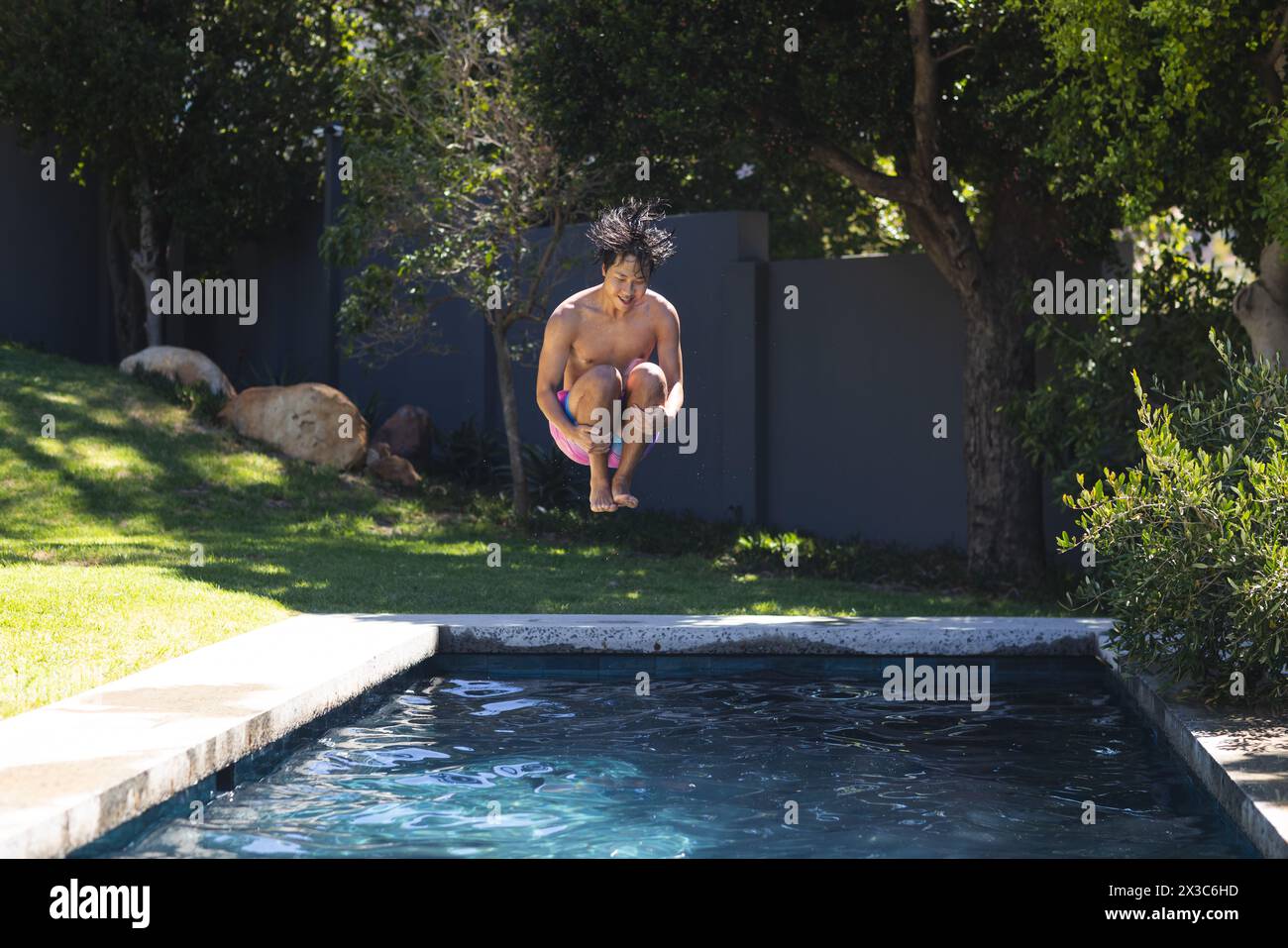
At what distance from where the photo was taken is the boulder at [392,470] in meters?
15.6

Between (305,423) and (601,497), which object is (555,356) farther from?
(305,423)

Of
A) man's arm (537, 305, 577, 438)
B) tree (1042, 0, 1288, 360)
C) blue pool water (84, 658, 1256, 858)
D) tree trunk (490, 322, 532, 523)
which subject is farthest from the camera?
tree trunk (490, 322, 532, 523)

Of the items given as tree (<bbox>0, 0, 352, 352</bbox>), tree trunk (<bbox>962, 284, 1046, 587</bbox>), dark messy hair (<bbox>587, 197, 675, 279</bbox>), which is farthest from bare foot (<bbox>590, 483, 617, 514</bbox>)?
tree (<bbox>0, 0, 352, 352</bbox>)

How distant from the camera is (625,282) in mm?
7062

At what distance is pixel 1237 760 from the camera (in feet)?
18.4

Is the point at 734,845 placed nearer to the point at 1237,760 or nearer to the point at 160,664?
the point at 1237,760

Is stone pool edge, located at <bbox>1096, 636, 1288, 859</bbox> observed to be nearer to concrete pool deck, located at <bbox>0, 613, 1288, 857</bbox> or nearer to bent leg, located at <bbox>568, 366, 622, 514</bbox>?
concrete pool deck, located at <bbox>0, 613, 1288, 857</bbox>

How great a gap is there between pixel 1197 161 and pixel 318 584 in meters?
6.41

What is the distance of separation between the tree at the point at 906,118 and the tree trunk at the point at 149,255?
8.59m

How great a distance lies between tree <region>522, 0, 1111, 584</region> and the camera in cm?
1115

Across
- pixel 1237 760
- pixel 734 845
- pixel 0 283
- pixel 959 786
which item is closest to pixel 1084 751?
pixel 959 786

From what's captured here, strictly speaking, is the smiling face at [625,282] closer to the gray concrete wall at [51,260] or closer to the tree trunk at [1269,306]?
the tree trunk at [1269,306]

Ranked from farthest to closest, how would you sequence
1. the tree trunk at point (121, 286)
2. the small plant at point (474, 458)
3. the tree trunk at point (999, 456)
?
the tree trunk at point (121, 286)
the small plant at point (474, 458)
the tree trunk at point (999, 456)

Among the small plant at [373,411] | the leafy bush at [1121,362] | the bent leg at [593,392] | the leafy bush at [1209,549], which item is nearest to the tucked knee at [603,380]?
the bent leg at [593,392]
